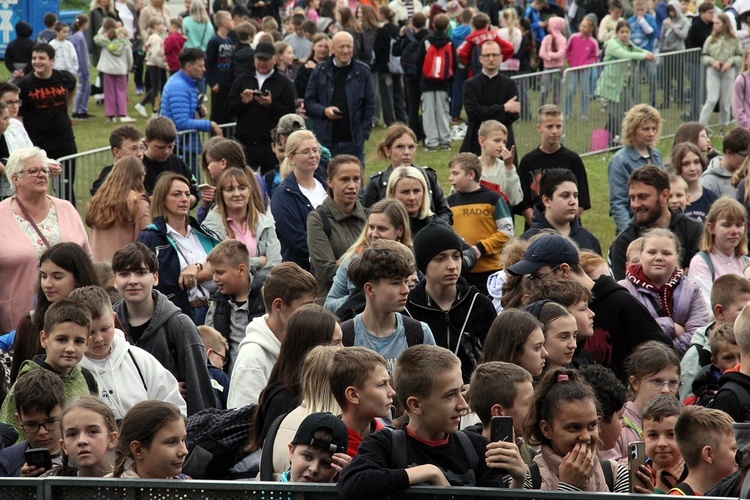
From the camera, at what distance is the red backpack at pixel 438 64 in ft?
64.5

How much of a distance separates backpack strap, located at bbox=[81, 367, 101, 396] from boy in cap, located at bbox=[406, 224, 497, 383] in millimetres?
1827

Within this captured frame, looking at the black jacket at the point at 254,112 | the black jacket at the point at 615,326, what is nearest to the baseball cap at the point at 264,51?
the black jacket at the point at 254,112

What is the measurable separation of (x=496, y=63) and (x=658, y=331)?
8.33 m

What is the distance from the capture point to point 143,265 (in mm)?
7191

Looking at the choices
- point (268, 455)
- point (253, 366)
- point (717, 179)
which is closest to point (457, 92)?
point (717, 179)

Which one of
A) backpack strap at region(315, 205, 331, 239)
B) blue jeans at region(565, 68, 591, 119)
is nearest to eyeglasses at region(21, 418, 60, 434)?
backpack strap at region(315, 205, 331, 239)

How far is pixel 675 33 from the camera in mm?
Answer: 23953

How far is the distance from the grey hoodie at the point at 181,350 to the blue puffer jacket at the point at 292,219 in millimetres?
3099

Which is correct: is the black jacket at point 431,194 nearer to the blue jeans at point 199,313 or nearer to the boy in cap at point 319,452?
the blue jeans at point 199,313

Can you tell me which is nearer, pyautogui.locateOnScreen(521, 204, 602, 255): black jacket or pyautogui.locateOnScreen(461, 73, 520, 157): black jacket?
pyautogui.locateOnScreen(521, 204, 602, 255): black jacket

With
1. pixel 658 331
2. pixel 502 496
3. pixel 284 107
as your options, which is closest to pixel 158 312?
pixel 658 331

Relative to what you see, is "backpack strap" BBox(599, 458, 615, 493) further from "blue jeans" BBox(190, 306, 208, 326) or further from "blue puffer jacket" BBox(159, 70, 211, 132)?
"blue puffer jacket" BBox(159, 70, 211, 132)

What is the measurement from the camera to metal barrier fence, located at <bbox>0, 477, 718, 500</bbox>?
166 inches

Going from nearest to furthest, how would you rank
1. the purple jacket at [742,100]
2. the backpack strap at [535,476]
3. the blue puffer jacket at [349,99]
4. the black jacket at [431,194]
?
the backpack strap at [535,476], the black jacket at [431,194], the blue puffer jacket at [349,99], the purple jacket at [742,100]
